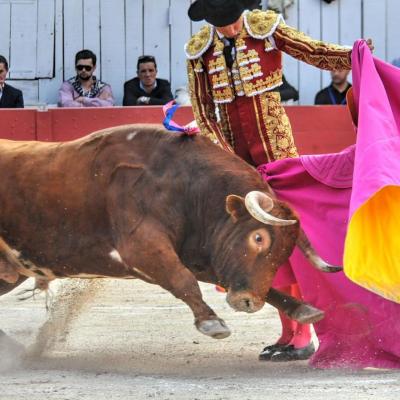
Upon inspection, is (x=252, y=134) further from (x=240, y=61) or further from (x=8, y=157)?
(x=8, y=157)

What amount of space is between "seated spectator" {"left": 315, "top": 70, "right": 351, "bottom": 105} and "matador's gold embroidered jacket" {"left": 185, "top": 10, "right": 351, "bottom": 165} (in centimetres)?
364

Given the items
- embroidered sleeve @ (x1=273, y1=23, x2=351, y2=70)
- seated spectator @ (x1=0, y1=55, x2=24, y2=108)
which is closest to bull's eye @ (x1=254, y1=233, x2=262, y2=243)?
embroidered sleeve @ (x1=273, y1=23, x2=351, y2=70)

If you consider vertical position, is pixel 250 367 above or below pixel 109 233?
below

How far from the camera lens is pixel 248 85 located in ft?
14.9

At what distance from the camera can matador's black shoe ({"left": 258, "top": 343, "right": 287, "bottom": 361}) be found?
449 centimetres

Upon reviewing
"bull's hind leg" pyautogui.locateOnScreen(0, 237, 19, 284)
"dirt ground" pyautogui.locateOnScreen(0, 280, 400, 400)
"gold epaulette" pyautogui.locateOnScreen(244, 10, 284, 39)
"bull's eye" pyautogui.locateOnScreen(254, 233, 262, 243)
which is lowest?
"dirt ground" pyautogui.locateOnScreen(0, 280, 400, 400)

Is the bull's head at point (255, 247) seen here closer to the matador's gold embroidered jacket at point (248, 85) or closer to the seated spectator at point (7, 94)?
the matador's gold embroidered jacket at point (248, 85)

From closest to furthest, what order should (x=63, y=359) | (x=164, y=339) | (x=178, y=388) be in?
(x=178, y=388), (x=63, y=359), (x=164, y=339)

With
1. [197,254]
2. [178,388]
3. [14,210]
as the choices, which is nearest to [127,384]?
[178,388]

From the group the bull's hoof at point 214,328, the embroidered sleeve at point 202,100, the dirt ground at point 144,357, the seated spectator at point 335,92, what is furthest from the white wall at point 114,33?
the bull's hoof at point 214,328

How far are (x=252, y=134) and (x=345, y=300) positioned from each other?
0.80 metres

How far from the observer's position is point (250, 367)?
14.1 feet

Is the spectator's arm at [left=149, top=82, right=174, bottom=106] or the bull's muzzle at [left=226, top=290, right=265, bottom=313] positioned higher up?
the spectator's arm at [left=149, top=82, right=174, bottom=106]

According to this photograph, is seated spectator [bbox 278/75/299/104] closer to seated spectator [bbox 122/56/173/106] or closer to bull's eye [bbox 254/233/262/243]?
seated spectator [bbox 122/56/173/106]
